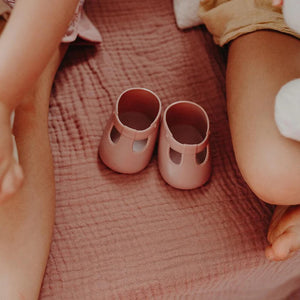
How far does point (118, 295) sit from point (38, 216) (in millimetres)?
185

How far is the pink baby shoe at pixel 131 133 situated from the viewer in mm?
822

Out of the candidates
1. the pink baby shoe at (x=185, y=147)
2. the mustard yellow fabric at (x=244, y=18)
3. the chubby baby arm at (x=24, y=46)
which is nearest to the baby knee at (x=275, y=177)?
the pink baby shoe at (x=185, y=147)

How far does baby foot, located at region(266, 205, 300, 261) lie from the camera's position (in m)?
0.73

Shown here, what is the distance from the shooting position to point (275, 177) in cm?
72

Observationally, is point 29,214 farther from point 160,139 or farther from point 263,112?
point 263,112

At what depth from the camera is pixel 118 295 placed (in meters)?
0.74

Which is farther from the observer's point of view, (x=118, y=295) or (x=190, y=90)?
(x=190, y=90)

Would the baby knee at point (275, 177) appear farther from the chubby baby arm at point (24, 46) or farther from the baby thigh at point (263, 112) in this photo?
the chubby baby arm at point (24, 46)

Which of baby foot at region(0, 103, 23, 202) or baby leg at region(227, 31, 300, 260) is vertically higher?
baby foot at region(0, 103, 23, 202)

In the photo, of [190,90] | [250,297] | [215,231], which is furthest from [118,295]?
[190,90]

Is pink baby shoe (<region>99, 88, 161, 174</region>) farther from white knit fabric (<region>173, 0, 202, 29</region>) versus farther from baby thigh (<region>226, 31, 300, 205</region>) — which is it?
white knit fabric (<region>173, 0, 202, 29</region>)

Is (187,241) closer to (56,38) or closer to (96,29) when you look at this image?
(56,38)

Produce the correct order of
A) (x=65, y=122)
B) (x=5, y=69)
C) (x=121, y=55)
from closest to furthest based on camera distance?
1. (x=5, y=69)
2. (x=65, y=122)
3. (x=121, y=55)

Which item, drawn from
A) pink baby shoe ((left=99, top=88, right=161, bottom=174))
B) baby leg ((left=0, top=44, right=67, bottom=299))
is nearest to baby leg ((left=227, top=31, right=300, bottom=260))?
pink baby shoe ((left=99, top=88, right=161, bottom=174))
